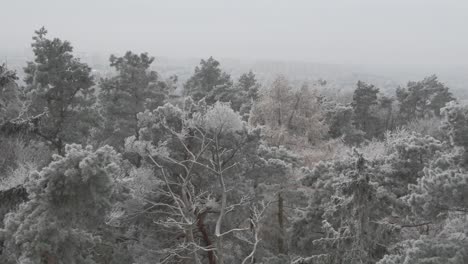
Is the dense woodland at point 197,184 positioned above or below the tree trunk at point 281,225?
above

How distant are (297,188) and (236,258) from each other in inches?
142

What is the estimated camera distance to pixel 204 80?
40.2 meters

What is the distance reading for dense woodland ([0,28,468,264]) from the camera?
897 centimetres

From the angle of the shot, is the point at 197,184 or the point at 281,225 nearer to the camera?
the point at 197,184

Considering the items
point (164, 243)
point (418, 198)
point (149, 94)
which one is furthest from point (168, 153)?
point (149, 94)

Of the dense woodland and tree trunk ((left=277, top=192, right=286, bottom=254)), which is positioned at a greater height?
the dense woodland

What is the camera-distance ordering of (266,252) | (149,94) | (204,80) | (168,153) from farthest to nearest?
(204,80) → (149,94) → (266,252) → (168,153)

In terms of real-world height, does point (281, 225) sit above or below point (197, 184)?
below

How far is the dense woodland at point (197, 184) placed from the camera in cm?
897

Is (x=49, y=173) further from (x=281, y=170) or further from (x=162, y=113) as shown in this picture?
(x=281, y=170)

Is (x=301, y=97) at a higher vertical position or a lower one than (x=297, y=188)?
higher

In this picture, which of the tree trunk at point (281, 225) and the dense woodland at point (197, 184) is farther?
the tree trunk at point (281, 225)

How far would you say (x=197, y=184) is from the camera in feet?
48.0

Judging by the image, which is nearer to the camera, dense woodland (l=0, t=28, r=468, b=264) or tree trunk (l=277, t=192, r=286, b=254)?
dense woodland (l=0, t=28, r=468, b=264)
